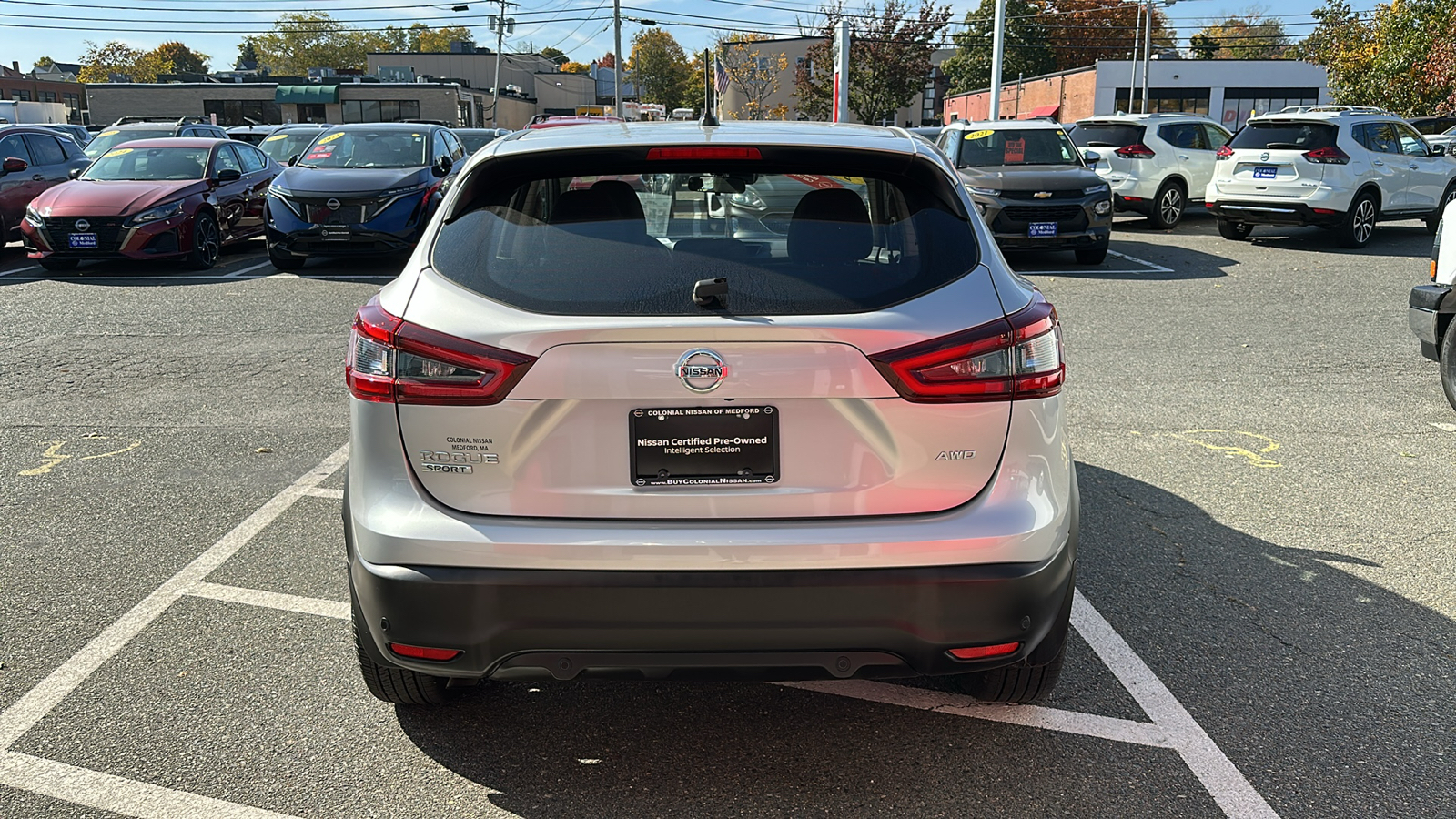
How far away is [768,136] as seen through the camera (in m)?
3.15

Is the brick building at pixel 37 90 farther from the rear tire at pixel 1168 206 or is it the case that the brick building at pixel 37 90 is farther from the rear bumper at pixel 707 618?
the rear bumper at pixel 707 618

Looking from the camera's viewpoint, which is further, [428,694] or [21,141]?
[21,141]

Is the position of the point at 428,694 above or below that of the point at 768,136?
below

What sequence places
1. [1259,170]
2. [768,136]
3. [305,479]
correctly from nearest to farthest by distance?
[768,136], [305,479], [1259,170]

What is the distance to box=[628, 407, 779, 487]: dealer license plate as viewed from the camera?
2.68 m

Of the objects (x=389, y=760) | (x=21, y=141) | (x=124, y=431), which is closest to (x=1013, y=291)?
(x=389, y=760)

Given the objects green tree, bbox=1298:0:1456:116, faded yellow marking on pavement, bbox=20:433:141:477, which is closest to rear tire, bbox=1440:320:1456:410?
faded yellow marking on pavement, bbox=20:433:141:477

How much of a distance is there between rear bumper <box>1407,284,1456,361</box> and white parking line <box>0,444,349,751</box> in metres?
6.39

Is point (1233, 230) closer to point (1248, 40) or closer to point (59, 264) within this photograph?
point (59, 264)

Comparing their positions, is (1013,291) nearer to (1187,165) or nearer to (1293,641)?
(1293,641)

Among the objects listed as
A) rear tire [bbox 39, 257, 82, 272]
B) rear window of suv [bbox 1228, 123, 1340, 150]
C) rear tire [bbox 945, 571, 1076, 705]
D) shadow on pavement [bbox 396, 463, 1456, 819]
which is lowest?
shadow on pavement [bbox 396, 463, 1456, 819]

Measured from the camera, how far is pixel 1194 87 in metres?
70.5

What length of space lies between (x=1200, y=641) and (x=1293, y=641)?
303 mm

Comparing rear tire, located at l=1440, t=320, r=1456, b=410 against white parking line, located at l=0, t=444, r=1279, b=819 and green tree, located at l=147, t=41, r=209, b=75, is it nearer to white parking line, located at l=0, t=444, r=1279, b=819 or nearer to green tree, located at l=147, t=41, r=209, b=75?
white parking line, located at l=0, t=444, r=1279, b=819
